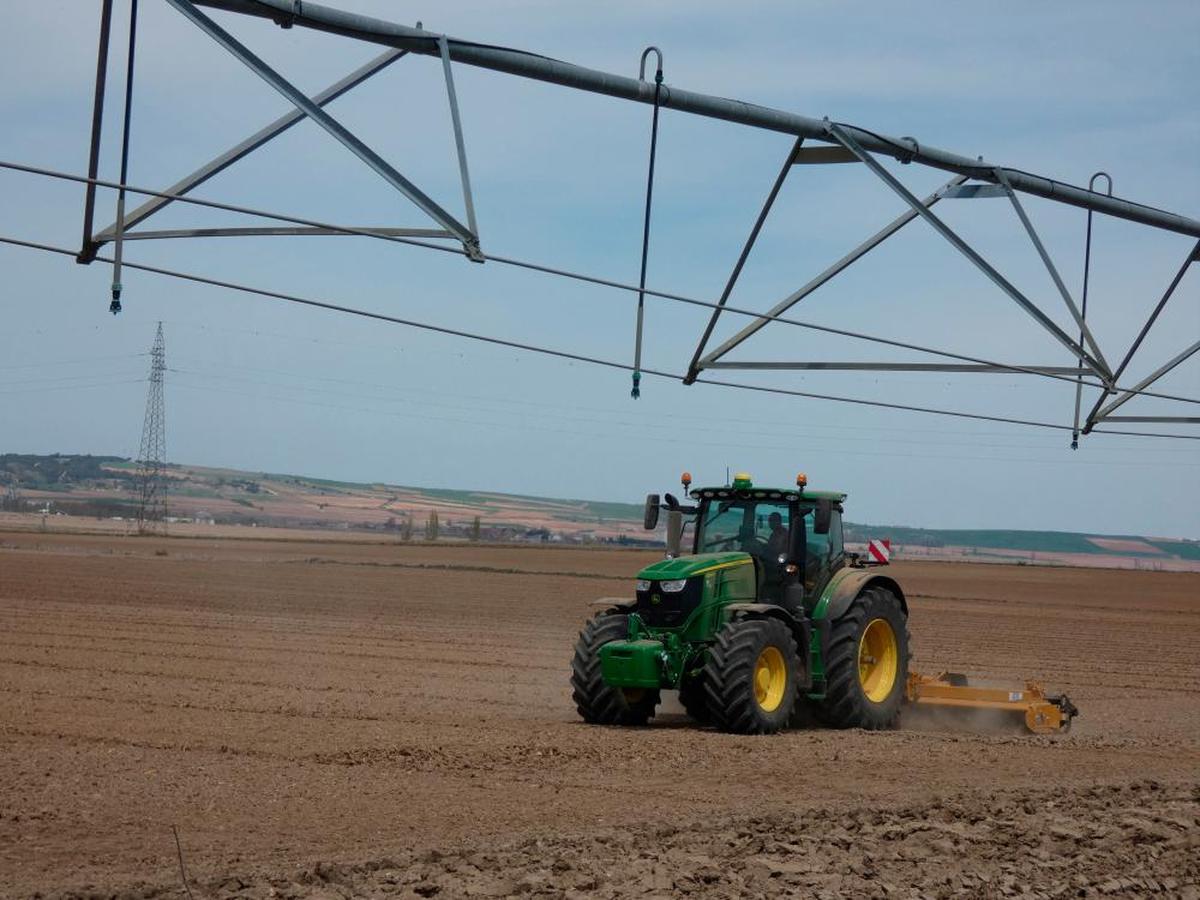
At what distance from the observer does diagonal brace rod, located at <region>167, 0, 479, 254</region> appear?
6.88 meters

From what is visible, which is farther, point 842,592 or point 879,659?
point 879,659

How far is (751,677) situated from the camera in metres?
12.2

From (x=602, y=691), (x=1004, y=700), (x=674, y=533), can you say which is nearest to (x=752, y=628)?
(x=602, y=691)

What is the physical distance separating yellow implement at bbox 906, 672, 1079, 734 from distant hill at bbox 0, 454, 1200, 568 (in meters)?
83.1

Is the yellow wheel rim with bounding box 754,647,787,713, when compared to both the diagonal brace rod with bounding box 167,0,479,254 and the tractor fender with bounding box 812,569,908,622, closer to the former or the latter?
the tractor fender with bounding box 812,569,908,622

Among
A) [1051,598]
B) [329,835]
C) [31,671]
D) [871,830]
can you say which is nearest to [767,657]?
[871,830]

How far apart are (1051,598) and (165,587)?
1000 inches

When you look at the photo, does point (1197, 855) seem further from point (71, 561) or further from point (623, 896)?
point (71, 561)

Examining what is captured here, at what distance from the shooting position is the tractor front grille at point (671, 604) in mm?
12805

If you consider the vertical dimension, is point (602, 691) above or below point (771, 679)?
below

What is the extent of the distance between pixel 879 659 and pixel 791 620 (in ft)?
4.85

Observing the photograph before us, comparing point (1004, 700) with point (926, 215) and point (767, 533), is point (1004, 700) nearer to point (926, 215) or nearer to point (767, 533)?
point (767, 533)

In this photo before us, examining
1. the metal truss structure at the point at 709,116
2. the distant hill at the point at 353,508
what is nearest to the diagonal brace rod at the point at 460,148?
the metal truss structure at the point at 709,116

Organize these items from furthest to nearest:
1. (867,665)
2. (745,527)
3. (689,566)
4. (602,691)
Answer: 1. (867,665)
2. (745,527)
3. (689,566)
4. (602,691)
